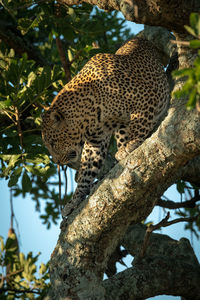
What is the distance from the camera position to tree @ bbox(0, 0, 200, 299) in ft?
14.3

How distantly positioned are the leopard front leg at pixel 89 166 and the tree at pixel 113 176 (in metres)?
0.83

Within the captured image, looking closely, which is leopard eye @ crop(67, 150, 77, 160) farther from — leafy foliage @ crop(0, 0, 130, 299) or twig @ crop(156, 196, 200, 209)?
twig @ crop(156, 196, 200, 209)

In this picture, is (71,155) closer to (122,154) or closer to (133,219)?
(122,154)

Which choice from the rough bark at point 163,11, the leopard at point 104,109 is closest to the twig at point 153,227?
the leopard at point 104,109

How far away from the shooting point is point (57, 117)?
702cm

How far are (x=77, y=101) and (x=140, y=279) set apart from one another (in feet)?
8.65

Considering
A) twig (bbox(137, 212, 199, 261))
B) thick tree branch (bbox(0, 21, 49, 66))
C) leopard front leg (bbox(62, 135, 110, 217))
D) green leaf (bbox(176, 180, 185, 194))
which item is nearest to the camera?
twig (bbox(137, 212, 199, 261))

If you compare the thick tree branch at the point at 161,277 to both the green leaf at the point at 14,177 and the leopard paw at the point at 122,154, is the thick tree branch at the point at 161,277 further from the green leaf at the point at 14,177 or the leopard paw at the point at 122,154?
the green leaf at the point at 14,177

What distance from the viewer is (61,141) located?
7379 millimetres

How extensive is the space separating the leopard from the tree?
1.09ft

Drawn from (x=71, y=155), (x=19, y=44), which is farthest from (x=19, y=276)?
(x=19, y=44)

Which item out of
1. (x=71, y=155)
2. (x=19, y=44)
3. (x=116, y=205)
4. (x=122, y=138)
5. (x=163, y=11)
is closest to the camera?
(x=163, y=11)

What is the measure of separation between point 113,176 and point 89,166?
2.01 metres

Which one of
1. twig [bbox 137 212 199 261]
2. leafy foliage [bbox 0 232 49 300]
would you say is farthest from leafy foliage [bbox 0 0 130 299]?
twig [bbox 137 212 199 261]
